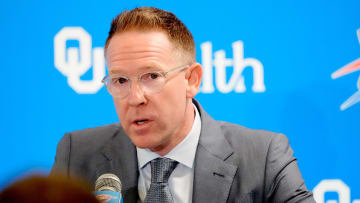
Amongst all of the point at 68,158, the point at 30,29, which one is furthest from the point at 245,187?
the point at 30,29

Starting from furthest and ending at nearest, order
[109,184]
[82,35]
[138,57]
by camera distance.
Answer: [82,35] → [138,57] → [109,184]

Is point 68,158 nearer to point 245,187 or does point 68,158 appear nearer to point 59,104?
point 59,104

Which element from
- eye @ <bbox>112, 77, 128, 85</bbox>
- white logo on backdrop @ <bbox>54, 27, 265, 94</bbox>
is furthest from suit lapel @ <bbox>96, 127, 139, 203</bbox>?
white logo on backdrop @ <bbox>54, 27, 265, 94</bbox>

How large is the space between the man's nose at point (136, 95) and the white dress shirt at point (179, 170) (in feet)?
1.04

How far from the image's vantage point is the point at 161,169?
6.57ft

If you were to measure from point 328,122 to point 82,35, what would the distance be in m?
1.60

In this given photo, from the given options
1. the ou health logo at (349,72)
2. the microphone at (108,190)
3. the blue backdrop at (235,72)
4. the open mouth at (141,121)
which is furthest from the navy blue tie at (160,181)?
the ou health logo at (349,72)

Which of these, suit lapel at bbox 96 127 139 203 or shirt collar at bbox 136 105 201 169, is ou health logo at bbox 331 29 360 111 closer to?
shirt collar at bbox 136 105 201 169

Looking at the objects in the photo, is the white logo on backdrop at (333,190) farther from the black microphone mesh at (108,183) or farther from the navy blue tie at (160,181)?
the black microphone mesh at (108,183)

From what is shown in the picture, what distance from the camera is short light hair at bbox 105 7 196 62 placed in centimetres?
199

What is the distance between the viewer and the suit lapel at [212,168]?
6.44 feet

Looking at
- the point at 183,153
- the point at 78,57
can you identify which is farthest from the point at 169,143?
the point at 78,57

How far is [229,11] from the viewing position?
9.04 ft

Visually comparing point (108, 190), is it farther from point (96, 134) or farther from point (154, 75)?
point (96, 134)
